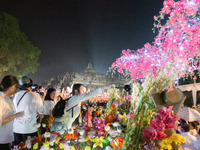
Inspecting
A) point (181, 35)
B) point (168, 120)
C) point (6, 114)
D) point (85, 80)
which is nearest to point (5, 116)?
point (6, 114)

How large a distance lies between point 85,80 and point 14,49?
40.4 metres

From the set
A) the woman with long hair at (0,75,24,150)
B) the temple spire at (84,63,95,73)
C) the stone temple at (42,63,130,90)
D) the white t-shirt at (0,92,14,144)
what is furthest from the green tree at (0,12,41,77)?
the temple spire at (84,63,95,73)

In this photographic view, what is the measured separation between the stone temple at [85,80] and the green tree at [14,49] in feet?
92.1

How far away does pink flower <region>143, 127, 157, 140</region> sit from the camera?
1253mm

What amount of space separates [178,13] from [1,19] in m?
17.1

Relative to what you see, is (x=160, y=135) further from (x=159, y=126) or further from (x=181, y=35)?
(x=181, y=35)

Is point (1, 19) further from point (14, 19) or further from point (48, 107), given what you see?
point (48, 107)

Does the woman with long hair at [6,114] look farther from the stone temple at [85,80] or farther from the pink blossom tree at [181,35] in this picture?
the stone temple at [85,80]

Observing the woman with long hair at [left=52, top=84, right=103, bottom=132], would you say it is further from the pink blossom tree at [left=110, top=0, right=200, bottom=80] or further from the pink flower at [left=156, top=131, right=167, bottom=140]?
the pink blossom tree at [left=110, top=0, right=200, bottom=80]

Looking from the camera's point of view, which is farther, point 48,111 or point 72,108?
point 48,111

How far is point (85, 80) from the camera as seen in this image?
190 feet

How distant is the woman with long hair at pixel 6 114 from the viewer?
2.14 meters

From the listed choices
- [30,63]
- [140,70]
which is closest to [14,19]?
[30,63]

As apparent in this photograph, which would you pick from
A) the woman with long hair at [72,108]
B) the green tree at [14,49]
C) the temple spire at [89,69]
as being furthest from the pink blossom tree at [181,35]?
the temple spire at [89,69]
